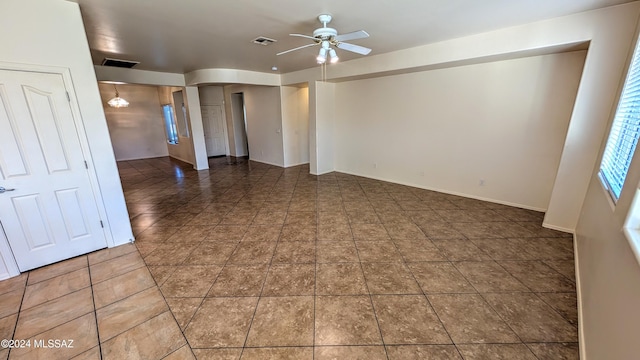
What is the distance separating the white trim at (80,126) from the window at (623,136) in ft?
15.9

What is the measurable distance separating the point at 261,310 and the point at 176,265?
1.27 meters

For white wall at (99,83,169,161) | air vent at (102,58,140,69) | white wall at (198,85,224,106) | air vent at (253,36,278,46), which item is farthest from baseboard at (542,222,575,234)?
white wall at (99,83,169,161)

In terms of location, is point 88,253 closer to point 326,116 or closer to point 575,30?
point 326,116

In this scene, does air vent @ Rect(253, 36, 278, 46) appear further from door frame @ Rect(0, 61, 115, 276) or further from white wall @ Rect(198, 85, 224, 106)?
white wall @ Rect(198, 85, 224, 106)

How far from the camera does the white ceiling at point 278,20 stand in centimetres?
253

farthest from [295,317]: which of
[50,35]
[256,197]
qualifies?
[50,35]

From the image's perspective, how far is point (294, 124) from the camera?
7.36 m

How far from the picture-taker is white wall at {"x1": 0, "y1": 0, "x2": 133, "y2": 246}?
2236mm

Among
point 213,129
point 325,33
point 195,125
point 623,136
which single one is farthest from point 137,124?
point 623,136

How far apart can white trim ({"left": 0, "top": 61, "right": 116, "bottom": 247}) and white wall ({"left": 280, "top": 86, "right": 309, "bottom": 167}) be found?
4788 millimetres

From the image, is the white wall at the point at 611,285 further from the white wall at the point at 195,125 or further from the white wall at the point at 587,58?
the white wall at the point at 195,125

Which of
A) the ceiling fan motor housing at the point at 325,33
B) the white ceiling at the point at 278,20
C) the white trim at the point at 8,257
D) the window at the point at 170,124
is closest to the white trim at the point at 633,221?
the white ceiling at the point at 278,20

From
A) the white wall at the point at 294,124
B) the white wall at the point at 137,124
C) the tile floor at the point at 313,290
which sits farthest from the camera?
the white wall at the point at 137,124

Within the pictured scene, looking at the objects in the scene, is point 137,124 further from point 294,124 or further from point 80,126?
point 80,126
